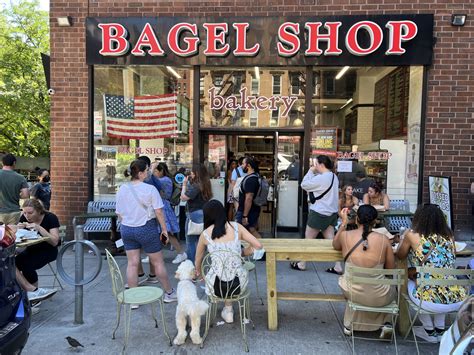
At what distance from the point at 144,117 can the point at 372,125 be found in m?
4.49

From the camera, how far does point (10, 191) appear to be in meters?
5.64

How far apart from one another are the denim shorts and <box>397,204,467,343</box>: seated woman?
8.49 ft

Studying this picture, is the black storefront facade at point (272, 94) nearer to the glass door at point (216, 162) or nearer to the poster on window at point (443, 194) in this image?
the glass door at point (216, 162)

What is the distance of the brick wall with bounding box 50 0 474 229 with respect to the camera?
21.4 ft

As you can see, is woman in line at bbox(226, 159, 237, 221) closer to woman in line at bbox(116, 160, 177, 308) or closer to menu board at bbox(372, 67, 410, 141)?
menu board at bbox(372, 67, 410, 141)

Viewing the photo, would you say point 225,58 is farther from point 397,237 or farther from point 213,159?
point 397,237

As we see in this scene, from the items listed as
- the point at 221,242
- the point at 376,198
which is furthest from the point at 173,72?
the point at 221,242

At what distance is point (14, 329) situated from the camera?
2.67 m

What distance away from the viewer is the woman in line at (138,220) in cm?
418

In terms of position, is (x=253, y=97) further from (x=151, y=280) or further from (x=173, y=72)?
(x=151, y=280)

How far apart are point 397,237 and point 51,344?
360cm

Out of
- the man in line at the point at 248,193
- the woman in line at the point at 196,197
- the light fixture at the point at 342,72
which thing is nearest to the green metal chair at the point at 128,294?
the woman in line at the point at 196,197

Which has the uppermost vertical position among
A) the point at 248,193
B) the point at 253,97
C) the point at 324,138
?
the point at 253,97

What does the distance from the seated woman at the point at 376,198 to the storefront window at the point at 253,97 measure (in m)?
1.87
